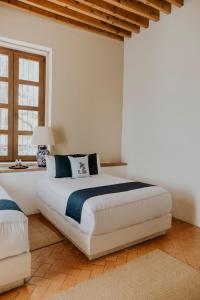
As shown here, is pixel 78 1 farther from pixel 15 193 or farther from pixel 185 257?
pixel 185 257

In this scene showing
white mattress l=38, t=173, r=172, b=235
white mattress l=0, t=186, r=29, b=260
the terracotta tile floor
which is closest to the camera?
white mattress l=0, t=186, r=29, b=260

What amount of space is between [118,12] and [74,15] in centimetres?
71

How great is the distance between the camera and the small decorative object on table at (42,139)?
344cm

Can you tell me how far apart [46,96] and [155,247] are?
2.93 m

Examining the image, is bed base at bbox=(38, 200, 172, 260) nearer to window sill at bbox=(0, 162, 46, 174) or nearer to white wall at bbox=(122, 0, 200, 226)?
window sill at bbox=(0, 162, 46, 174)

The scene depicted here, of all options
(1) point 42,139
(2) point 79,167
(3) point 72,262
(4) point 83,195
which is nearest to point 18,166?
(1) point 42,139

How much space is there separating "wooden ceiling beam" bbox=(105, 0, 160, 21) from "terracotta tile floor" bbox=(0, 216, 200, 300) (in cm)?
325

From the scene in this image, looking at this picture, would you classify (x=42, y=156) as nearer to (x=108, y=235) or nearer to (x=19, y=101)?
(x=19, y=101)

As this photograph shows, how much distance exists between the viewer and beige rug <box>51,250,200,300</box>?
175cm

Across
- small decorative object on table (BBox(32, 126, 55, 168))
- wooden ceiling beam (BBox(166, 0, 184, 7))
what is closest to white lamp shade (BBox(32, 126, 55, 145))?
small decorative object on table (BBox(32, 126, 55, 168))

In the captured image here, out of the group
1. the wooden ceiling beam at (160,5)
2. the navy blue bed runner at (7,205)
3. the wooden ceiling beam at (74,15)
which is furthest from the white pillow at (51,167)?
the wooden ceiling beam at (160,5)

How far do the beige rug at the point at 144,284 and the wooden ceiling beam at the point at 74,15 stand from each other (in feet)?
11.8

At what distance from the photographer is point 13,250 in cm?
172

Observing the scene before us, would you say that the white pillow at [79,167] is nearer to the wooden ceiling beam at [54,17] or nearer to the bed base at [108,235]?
the bed base at [108,235]
